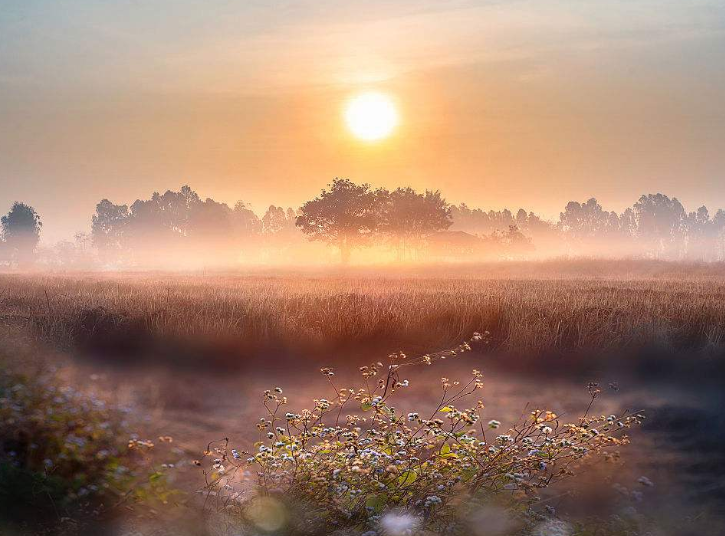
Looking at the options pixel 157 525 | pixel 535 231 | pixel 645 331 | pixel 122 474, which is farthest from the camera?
pixel 535 231

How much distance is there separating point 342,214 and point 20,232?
196ft

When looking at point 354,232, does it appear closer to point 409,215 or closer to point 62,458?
point 409,215

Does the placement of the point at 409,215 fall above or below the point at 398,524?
above

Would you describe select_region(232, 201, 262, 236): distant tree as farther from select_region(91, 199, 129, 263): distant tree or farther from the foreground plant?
the foreground plant

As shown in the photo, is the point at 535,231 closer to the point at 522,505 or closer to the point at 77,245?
the point at 77,245

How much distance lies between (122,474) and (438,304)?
9434 mm

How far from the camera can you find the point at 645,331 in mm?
13734

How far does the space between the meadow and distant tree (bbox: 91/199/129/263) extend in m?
99.3

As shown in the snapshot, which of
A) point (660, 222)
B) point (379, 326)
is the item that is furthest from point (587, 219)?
point (379, 326)

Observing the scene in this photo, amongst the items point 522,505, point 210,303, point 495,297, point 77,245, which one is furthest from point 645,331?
point 77,245

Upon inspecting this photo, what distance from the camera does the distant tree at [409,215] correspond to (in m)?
84.6

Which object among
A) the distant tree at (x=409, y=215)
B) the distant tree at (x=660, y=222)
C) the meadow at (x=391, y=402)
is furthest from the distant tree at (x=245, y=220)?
the meadow at (x=391, y=402)

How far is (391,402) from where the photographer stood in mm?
11562

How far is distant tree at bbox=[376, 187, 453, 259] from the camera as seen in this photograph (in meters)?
84.6
